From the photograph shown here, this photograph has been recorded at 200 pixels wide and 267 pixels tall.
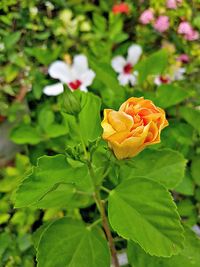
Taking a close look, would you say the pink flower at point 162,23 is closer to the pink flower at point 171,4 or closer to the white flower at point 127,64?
the pink flower at point 171,4

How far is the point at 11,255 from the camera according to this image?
112 centimetres

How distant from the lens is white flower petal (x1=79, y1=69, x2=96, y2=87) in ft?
4.31

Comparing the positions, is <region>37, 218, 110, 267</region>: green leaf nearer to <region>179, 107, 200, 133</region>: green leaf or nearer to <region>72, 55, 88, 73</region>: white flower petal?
<region>179, 107, 200, 133</region>: green leaf

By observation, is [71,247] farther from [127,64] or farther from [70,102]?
[127,64]

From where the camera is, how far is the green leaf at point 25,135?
3.98 ft

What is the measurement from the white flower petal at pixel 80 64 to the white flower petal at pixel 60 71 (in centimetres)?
3

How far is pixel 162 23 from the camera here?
5.11 ft

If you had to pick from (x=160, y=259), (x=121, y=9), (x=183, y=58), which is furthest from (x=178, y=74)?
(x=160, y=259)

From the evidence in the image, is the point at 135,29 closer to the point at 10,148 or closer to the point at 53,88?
the point at 53,88

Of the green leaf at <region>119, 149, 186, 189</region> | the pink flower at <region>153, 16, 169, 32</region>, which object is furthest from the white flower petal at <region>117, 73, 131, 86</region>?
the green leaf at <region>119, 149, 186, 189</region>

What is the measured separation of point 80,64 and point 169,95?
0.35m

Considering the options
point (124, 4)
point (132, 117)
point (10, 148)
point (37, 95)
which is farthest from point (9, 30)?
point (132, 117)

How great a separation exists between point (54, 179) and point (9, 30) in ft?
2.54

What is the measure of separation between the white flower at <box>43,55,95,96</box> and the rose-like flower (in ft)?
2.32
